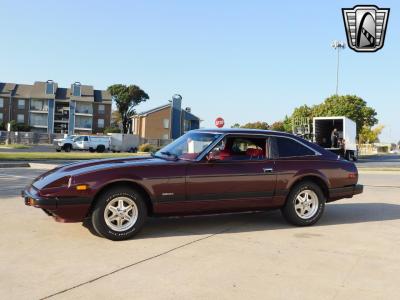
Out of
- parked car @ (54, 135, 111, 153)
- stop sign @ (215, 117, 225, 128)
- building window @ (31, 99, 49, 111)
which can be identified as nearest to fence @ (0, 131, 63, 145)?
parked car @ (54, 135, 111, 153)

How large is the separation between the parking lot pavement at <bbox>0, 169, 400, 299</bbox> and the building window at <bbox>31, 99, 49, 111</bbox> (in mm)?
77627

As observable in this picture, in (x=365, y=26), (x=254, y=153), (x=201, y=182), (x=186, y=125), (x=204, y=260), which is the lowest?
(x=204, y=260)

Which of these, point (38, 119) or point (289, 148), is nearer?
point (289, 148)

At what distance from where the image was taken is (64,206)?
5.69 meters

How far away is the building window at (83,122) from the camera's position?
269ft

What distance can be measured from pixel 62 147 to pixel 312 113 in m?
36.5

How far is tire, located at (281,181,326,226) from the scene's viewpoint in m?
7.12

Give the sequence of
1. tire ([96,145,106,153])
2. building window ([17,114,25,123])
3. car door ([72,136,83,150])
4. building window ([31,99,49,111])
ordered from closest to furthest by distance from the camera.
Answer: car door ([72,136,83,150]) < tire ([96,145,106,153]) < building window ([17,114,25,123]) < building window ([31,99,49,111])

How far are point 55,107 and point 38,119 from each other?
3552mm

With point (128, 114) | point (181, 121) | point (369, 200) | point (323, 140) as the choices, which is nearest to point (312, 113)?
point (181, 121)

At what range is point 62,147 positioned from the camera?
43219mm

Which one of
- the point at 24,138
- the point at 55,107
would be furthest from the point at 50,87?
the point at 24,138

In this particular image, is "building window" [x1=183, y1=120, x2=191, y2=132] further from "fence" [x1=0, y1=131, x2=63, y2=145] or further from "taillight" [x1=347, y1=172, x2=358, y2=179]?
"taillight" [x1=347, y1=172, x2=358, y2=179]

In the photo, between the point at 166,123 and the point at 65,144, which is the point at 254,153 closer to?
the point at 65,144
